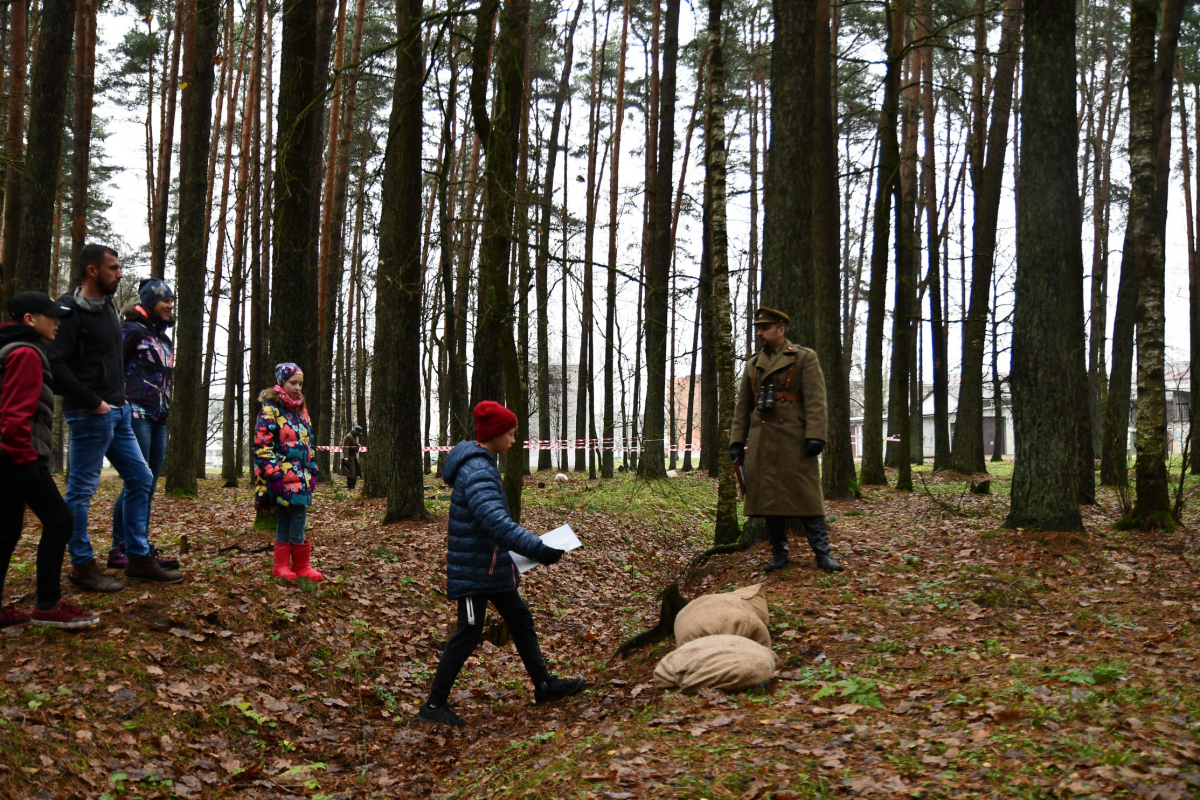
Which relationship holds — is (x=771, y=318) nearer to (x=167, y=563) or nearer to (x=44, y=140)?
(x=167, y=563)

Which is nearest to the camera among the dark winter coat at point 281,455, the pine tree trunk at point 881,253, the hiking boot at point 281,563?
the dark winter coat at point 281,455

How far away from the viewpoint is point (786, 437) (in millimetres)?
7605

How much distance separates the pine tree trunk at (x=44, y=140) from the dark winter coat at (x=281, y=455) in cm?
474

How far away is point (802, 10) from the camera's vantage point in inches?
402

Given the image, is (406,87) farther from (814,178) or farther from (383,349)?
(814,178)

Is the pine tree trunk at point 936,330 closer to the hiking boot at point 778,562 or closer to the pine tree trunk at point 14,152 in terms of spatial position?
the hiking boot at point 778,562

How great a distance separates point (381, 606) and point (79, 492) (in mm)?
2617

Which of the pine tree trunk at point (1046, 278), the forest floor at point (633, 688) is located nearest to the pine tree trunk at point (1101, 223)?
the pine tree trunk at point (1046, 278)

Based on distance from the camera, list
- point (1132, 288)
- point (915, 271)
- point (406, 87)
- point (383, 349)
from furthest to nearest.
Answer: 1. point (915, 271)
2. point (1132, 288)
3. point (383, 349)
4. point (406, 87)

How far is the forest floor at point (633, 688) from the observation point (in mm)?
3977

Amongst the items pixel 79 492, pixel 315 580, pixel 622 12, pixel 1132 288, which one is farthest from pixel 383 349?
pixel 622 12

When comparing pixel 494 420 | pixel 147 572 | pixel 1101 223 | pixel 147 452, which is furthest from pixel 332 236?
pixel 1101 223

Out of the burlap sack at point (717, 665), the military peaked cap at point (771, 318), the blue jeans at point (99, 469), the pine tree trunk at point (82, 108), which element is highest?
the pine tree trunk at point (82, 108)

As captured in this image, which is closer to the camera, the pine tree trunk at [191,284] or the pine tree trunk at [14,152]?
the pine tree trunk at [14,152]
